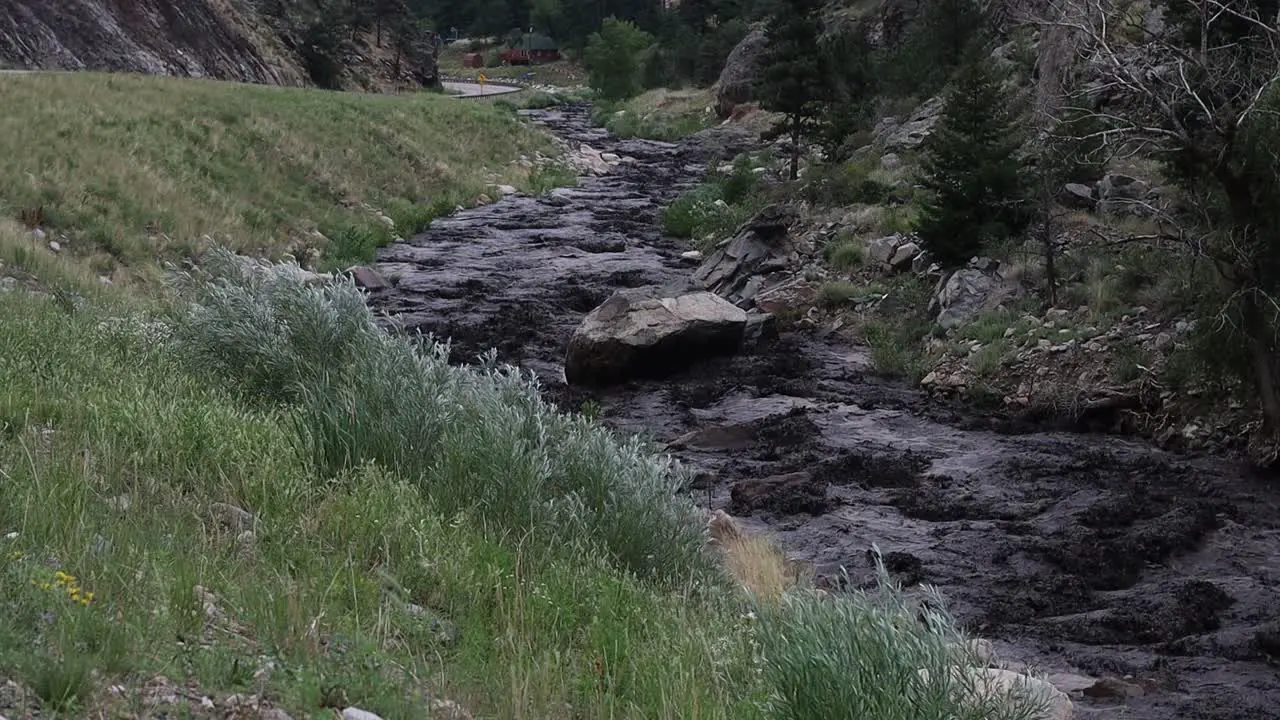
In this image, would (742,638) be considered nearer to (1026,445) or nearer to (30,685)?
(30,685)

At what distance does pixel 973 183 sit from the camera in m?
19.8

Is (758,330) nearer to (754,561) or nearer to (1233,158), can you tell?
(1233,158)

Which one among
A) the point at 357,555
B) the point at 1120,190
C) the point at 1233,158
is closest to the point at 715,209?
the point at 1120,190

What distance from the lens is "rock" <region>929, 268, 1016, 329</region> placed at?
18.2m

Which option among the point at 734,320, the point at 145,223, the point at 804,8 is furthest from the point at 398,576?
the point at 804,8

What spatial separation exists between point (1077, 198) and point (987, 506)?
11.0 meters

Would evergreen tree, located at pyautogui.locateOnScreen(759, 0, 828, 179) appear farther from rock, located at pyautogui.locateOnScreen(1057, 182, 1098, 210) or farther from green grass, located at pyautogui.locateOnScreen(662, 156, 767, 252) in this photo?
rock, located at pyautogui.locateOnScreen(1057, 182, 1098, 210)

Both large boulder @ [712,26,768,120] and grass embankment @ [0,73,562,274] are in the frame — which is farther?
large boulder @ [712,26,768,120]

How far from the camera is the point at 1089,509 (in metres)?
11.6

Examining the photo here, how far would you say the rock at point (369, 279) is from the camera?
22.1 meters

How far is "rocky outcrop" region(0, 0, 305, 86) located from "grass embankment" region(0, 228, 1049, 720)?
108 feet

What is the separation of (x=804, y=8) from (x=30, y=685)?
1249 inches

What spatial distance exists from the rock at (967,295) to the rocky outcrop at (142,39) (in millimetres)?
29904

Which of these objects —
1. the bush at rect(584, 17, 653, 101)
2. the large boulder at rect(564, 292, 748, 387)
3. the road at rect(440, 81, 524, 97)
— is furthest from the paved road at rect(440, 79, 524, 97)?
the large boulder at rect(564, 292, 748, 387)
